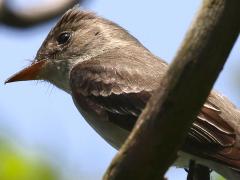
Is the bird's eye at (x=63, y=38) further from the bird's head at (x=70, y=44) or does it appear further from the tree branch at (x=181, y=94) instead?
the tree branch at (x=181, y=94)

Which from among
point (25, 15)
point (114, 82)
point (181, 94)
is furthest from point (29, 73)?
point (181, 94)

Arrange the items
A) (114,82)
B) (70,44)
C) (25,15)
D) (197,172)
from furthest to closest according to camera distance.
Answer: (70,44), (25,15), (114,82), (197,172)

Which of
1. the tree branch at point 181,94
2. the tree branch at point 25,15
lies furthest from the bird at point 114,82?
the tree branch at point 181,94

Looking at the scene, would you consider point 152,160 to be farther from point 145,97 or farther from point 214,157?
point 145,97

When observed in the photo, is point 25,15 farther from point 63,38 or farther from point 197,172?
point 197,172

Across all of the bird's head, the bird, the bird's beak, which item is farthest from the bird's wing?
the bird's beak

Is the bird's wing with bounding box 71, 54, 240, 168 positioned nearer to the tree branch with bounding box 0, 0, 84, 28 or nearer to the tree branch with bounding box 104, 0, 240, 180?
A: the tree branch with bounding box 0, 0, 84, 28
